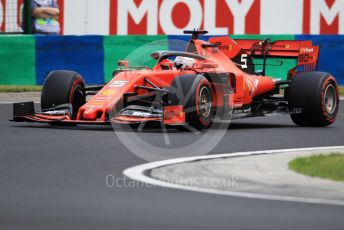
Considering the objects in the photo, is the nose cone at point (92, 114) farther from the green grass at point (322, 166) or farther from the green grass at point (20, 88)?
the green grass at point (20, 88)

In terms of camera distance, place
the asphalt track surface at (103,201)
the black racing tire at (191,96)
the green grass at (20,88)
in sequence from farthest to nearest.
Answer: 1. the green grass at (20,88)
2. the black racing tire at (191,96)
3. the asphalt track surface at (103,201)

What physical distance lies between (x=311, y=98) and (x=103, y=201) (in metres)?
7.21

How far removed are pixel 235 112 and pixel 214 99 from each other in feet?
1.77

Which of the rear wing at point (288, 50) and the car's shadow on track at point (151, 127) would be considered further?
the rear wing at point (288, 50)

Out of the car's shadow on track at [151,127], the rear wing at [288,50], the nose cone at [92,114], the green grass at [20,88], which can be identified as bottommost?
the car's shadow on track at [151,127]

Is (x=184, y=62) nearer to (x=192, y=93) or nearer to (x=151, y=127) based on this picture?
(x=151, y=127)

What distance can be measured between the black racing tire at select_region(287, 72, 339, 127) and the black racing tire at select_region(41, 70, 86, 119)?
283 cm

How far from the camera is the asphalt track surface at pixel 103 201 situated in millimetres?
7289

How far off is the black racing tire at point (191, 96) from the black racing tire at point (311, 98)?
1.59m

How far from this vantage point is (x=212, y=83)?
574 inches

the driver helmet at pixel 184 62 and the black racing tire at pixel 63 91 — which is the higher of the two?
the driver helmet at pixel 184 62

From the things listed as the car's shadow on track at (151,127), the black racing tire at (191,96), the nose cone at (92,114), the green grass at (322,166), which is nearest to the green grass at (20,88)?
the car's shadow on track at (151,127)

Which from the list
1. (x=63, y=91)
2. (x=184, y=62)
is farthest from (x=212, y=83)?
(x=63, y=91)

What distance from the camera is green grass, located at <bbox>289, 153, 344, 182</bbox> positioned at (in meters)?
9.53
